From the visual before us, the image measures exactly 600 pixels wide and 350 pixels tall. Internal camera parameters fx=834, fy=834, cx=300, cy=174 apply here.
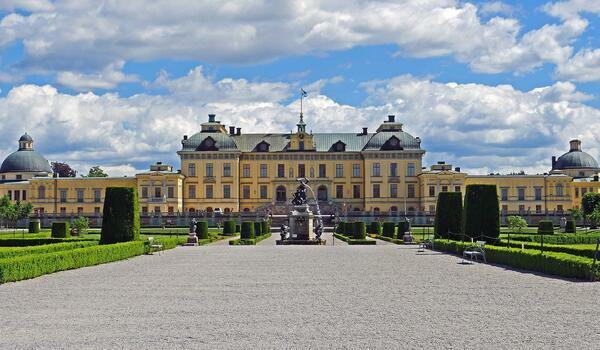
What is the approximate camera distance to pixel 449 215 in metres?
32.1

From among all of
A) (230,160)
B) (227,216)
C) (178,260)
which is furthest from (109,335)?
(230,160)

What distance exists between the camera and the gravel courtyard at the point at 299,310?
9.27m

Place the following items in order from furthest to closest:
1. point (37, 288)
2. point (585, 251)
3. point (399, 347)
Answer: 1. point (585, 251)
2. point (37, 288)
3. point (399, 347)

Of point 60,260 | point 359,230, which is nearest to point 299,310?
point 60,260

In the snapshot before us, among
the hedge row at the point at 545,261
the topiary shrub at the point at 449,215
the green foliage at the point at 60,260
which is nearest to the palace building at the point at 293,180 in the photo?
the topiary shrub at the point at 449,215

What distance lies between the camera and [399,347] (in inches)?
347

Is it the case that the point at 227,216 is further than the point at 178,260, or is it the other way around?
the point at 227,216

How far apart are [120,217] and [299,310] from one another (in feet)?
57.1

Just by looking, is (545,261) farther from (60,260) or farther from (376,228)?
(376,228)

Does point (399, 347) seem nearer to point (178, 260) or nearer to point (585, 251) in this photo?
point (585, 251)

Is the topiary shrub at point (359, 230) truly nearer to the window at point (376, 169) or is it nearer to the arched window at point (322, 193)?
the window at point (376, 169)

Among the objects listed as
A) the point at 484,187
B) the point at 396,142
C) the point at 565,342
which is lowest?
the point at 565,342

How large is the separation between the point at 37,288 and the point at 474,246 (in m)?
13.0

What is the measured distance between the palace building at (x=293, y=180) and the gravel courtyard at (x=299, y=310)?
5889 cm
